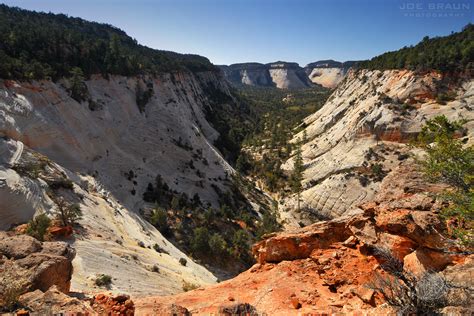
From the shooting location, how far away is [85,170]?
36.1 m

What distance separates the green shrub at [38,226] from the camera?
19.2 m

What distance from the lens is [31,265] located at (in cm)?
1123

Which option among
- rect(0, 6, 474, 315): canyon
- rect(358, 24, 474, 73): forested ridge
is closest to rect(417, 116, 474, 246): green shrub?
rect(0, 6, 474, 315): canyon

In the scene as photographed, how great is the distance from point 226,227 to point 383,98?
121 ft

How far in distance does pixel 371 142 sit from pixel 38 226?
156 ft

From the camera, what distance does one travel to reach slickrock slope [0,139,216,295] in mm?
19375

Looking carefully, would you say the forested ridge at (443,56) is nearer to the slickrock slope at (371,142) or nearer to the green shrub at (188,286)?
the slickrock slope at (371,142)

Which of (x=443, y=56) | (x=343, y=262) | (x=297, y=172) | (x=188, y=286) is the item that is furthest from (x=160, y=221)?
(x=443, y=56)

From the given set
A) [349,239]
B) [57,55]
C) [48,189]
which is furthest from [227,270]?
[57,55]

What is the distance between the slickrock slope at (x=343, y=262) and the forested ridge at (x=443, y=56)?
153 ft

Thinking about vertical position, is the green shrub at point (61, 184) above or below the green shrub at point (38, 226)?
above

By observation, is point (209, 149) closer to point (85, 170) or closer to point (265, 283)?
point (85, 170)

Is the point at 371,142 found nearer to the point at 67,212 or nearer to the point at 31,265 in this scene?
the point at 67,212

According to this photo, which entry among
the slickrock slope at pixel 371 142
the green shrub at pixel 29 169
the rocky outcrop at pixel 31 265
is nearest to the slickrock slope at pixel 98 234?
the green shrub at pixel 29 169
